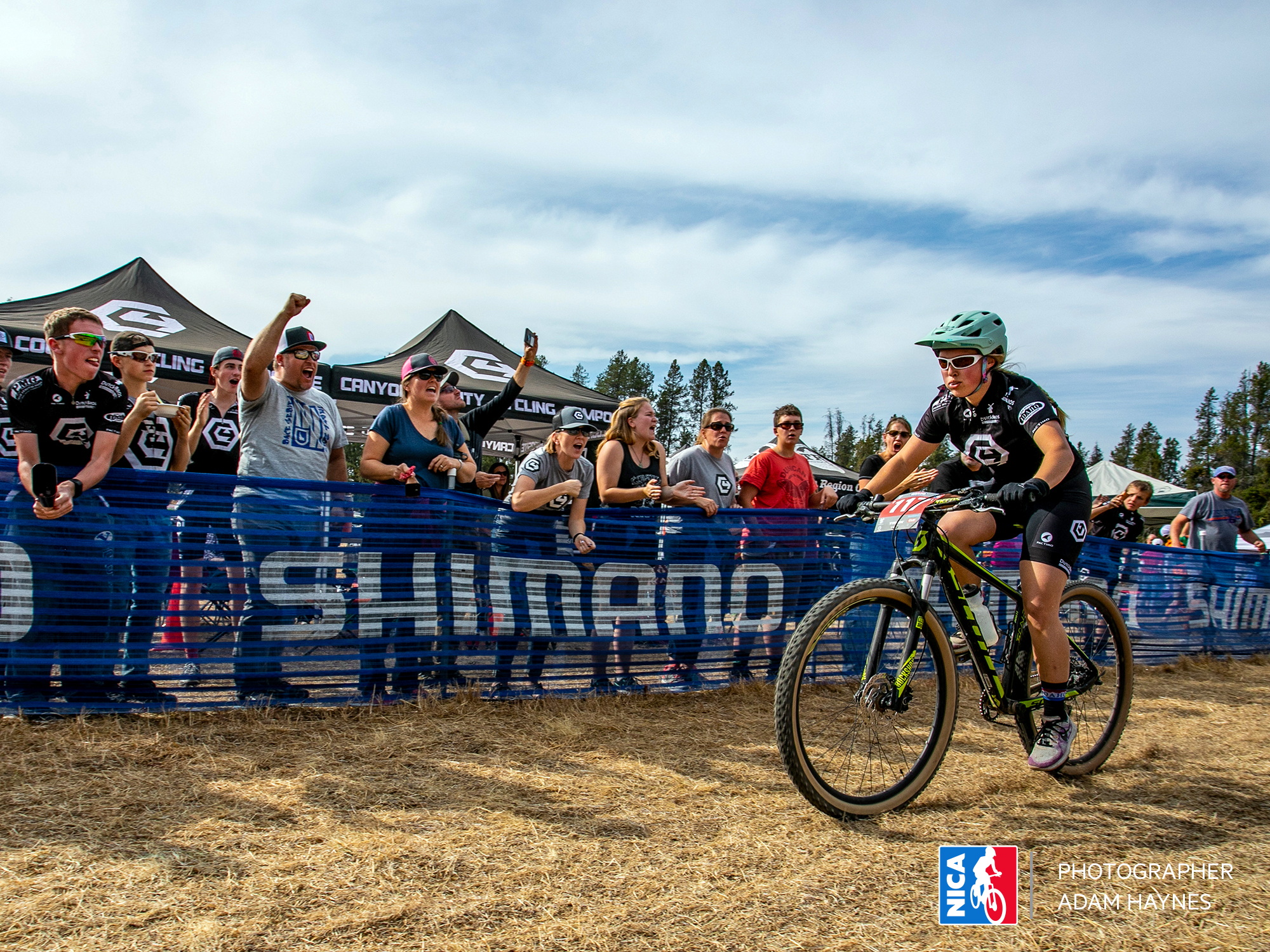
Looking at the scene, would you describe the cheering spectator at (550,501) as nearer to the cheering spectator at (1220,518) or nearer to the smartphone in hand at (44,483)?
the smartphone in hand at (44,483)

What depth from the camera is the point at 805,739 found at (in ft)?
11.1

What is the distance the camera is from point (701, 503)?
18.9ft

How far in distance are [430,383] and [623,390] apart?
8332 centimetres

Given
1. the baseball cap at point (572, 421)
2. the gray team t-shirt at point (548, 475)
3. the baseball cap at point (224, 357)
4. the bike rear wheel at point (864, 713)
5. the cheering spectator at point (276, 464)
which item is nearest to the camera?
the bike rear wheel at point (864, 713)

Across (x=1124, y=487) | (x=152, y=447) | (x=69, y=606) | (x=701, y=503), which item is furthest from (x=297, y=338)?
(x=1124, y=487)

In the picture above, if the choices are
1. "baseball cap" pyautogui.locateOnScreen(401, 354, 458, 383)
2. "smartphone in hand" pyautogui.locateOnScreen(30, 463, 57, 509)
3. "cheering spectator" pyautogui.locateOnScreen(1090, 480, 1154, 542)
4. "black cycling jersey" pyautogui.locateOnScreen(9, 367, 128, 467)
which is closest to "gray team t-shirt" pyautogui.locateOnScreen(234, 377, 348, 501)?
"baseball cap" pyautogui.locateOnScreen(401, 354, 458, 383)

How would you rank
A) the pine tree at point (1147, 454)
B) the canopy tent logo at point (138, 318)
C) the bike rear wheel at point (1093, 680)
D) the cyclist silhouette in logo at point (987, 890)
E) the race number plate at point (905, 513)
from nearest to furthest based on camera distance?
1. the cyclist silhouette in logo at point (987, 890)
2. the race number plate at point (905, 513)
3. the bike rear wheel at point (1093, 680)
4. the canopy tent logo at point (138, 318)
5. the pine tree at point (1147, 454)

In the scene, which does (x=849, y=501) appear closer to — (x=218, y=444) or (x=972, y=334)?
(x=972, y=334)

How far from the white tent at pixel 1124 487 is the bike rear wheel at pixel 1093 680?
21.4 meters

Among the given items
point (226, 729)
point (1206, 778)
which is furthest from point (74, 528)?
point (1206, 778)

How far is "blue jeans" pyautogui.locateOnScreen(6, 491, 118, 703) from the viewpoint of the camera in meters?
4.07

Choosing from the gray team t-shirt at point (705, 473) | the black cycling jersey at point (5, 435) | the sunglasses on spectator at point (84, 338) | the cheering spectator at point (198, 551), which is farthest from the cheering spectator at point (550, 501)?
the black cycling jersey at point (5, 435)

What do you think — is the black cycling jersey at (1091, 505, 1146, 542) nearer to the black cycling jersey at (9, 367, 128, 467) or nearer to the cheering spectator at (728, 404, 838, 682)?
the cheering spectator at (728, 404, 838, 682)

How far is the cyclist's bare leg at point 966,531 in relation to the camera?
3660 mm
